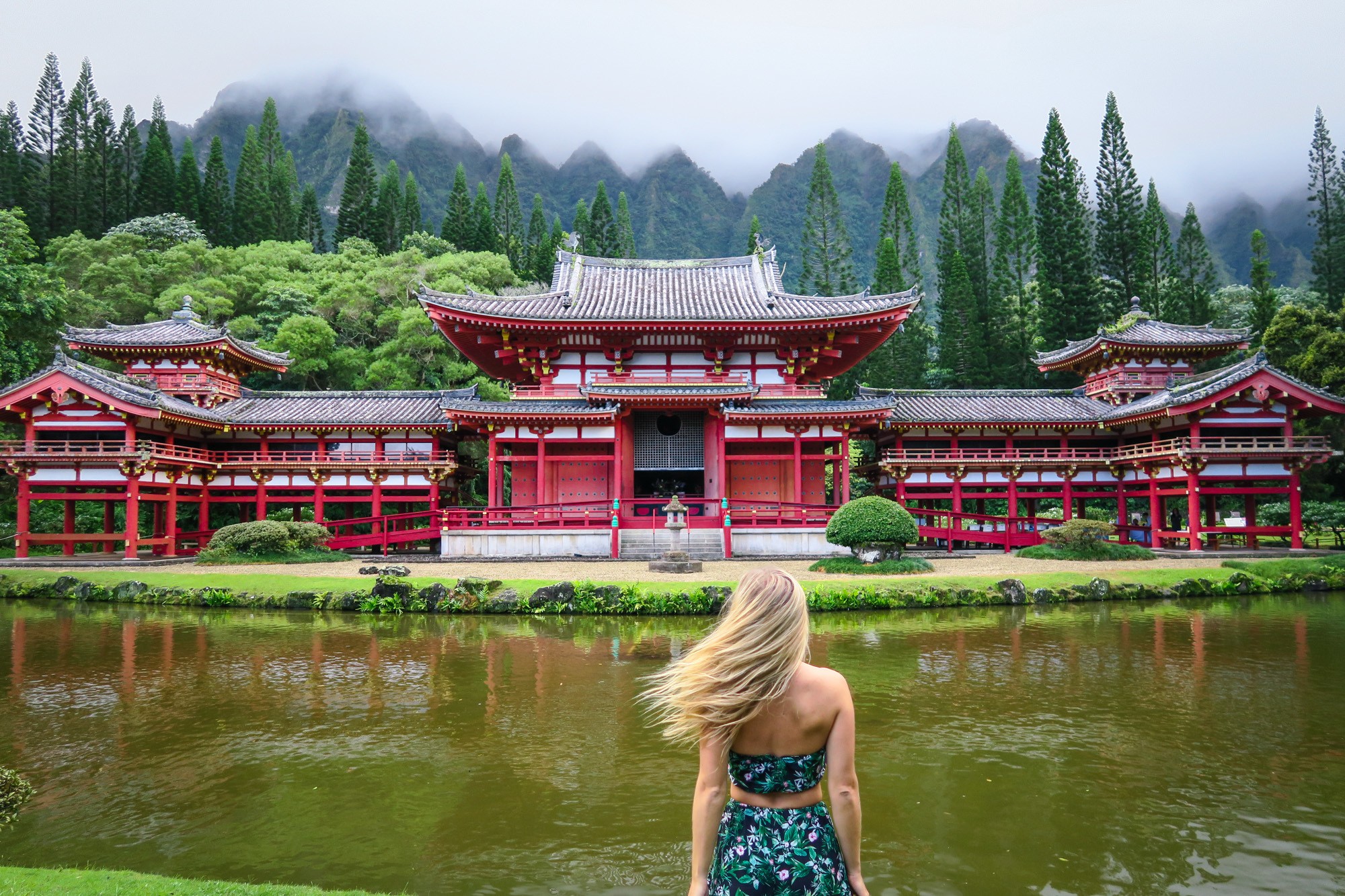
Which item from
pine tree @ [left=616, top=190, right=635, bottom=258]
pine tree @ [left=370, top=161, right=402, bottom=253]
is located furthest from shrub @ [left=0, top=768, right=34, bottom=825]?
pine tree @ [left=616, top=190, right=635, bottom=258]

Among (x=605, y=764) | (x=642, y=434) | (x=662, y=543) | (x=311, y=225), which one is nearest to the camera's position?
(x=605, y=764)

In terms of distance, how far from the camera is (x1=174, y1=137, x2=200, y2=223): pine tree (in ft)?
157

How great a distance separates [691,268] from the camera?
3186 centimetres

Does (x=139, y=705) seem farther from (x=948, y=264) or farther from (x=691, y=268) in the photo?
(x=948, y=264)

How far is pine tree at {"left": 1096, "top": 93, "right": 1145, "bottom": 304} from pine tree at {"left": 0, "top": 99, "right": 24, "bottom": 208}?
64.7 m

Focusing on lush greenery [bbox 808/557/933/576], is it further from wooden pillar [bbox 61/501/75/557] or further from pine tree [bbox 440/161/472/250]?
pine tree [bbox 440/161/472/250]

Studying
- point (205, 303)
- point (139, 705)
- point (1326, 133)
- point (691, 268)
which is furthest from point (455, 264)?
point (1326, 133)

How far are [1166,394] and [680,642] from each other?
21.9 metres

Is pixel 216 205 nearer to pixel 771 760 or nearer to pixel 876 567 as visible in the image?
pixel 876 567

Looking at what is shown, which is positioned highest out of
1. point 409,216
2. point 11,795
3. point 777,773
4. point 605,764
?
point 409,216

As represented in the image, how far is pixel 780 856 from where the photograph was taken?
2.48 meters

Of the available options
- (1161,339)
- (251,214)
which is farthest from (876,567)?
(251,214)

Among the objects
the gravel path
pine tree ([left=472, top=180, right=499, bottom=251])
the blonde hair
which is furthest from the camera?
pine tree ([left=472, top=180, right=499, bottom=251])

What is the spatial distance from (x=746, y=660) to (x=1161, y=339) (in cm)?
3259
